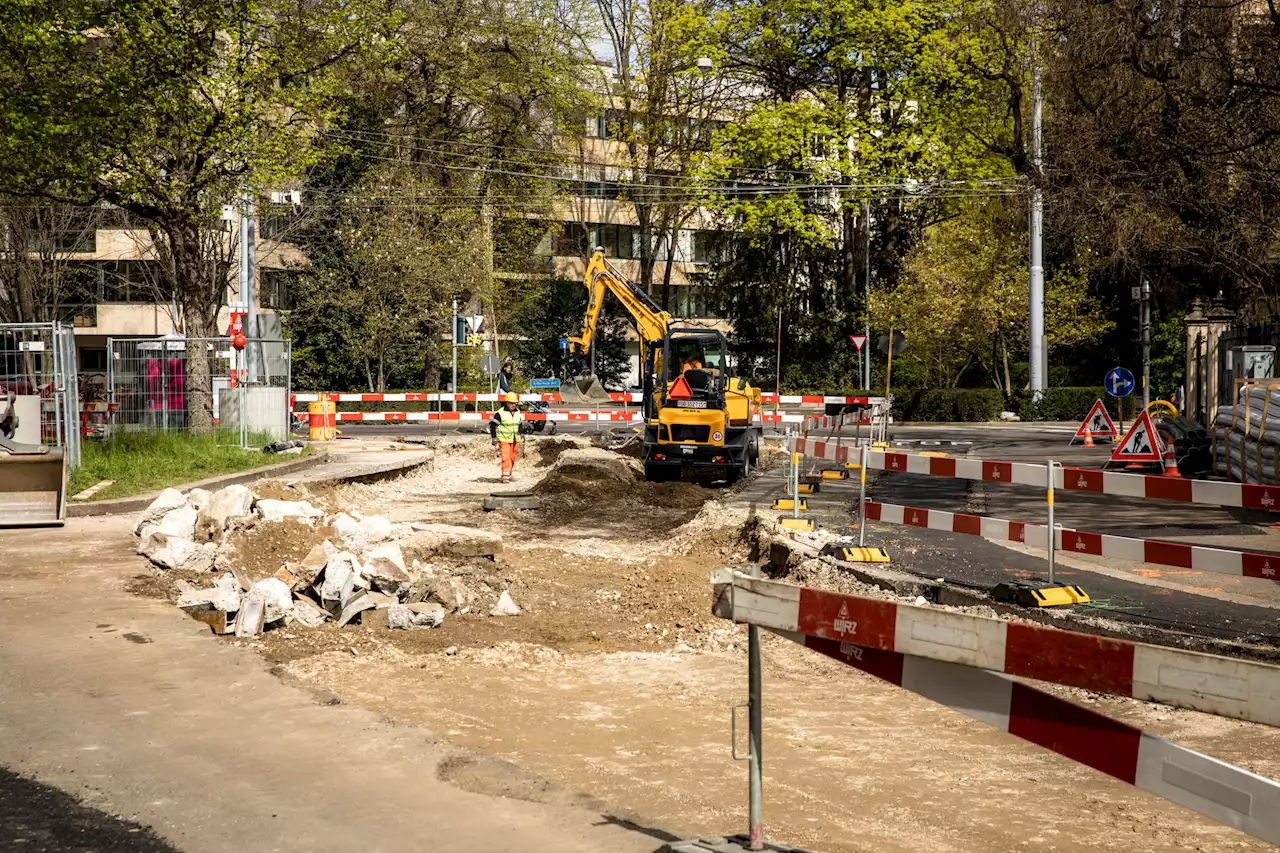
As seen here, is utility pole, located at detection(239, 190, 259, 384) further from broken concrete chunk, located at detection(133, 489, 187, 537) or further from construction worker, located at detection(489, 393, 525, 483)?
broken concrete chunk, located at detection(133, 489, 187, 537)

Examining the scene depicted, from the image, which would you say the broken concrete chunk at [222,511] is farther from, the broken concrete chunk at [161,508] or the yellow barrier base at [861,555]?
the yellow barrier base at [861,555]

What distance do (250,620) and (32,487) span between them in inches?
290

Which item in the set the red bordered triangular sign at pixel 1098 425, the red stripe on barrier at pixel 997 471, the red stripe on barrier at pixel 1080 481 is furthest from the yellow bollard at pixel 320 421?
the red stripe on barrier at pixel 1080 481

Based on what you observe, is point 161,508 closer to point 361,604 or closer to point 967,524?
point 361,604

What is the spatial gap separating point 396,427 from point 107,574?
31188 millimetres

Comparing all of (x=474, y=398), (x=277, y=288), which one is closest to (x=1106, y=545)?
(x=474, y=398)

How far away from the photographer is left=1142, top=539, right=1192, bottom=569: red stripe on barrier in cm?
984

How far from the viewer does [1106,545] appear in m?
Answer: 10.8

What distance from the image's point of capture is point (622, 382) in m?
59.0

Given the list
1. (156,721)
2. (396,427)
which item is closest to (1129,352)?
(396,427)

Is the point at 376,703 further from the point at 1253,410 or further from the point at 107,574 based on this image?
the point at 1253,410

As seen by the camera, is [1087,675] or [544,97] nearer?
[1087,675]

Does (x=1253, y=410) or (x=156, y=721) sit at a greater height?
(x=1253, y=410)

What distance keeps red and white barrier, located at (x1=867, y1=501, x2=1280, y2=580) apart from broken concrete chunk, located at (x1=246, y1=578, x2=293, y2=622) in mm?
5847
